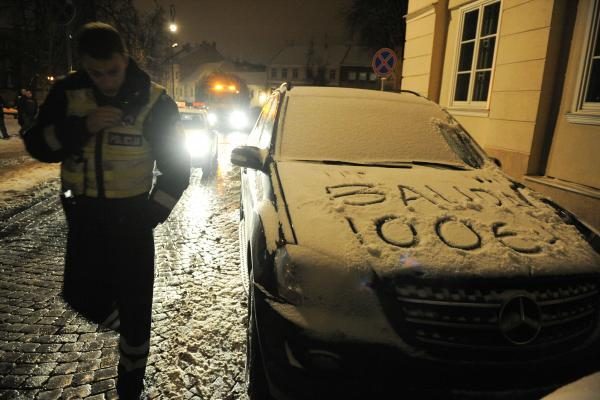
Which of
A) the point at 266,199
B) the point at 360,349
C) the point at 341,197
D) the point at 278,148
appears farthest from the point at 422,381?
the point at 278,148

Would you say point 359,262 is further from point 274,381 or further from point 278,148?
point 278,148

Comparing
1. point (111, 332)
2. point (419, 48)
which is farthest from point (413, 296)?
point (419, 48)

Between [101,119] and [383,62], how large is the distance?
799 centimetres

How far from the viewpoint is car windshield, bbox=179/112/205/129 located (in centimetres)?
948

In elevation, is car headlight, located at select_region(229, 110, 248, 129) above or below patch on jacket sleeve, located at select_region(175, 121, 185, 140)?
below

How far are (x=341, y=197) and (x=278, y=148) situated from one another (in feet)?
2.71

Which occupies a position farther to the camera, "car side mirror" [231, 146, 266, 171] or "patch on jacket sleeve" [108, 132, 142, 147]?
"car side mirror" [231, 146, 266, 171]

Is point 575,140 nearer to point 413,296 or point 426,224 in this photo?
point 426,224

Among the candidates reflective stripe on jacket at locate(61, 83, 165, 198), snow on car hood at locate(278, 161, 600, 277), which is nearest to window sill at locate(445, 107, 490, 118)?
snow on car hood at locate(278, 161, 600, 277)

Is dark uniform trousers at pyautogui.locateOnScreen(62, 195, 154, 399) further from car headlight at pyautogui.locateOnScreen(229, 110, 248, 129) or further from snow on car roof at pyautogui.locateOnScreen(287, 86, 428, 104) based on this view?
car headlight at pyautogui.locateOnScreen(229, 110, 248, 129)

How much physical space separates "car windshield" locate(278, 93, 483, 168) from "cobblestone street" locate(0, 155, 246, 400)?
4.74 feet

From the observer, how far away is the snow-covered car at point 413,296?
68.2 inches

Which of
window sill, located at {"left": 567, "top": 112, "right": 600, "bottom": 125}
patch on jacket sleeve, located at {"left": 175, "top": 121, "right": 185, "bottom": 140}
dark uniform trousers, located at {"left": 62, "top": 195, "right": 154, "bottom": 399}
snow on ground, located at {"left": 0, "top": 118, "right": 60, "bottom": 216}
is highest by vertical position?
window sill, located at {"left": 567, "top": 112, "right": 600, "bottom": 125}

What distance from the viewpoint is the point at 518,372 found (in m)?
1.81
